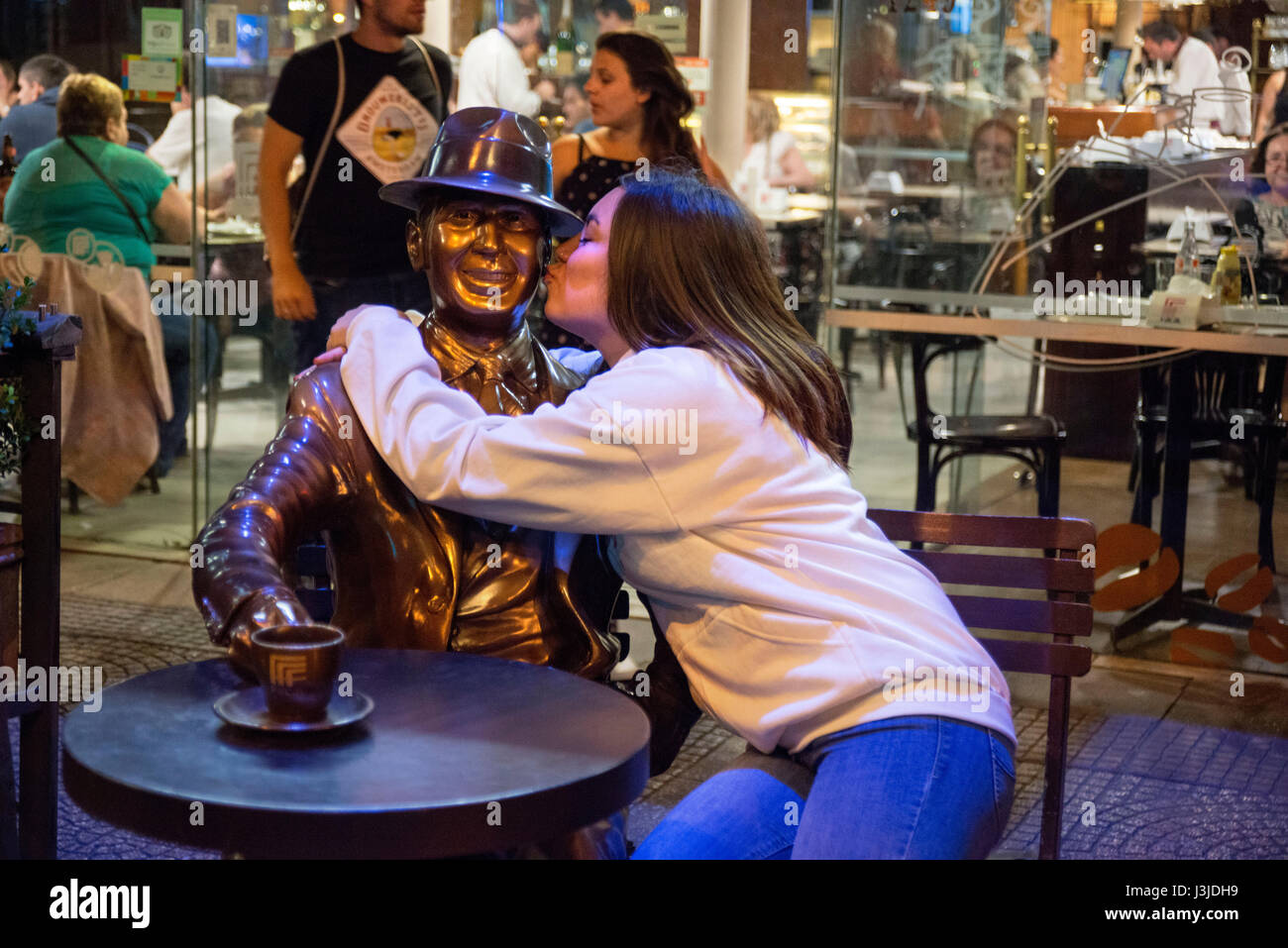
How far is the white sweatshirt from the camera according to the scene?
7.11 ft

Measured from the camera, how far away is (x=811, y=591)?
7.23 ft

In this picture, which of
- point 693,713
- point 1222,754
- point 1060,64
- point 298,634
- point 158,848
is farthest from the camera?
point 1060,64

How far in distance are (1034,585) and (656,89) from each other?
2724 mm

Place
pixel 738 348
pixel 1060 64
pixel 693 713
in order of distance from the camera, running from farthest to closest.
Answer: pixel 1060 64
pixel 693 713
pixel 738 348

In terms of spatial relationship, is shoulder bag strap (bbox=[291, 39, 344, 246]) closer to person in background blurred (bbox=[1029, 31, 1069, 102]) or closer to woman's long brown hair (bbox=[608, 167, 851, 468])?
person in background blurred (bbox=[1029, 31, 1069, 102])

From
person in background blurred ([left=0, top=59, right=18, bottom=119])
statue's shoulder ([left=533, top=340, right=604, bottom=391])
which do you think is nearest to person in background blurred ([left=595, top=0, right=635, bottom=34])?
person in background blurred ([left=0, top=59, right=18, bottom=119])

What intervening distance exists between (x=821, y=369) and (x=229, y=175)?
176 inches

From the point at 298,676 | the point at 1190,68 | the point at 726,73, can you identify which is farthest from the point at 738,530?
the point at 726,73

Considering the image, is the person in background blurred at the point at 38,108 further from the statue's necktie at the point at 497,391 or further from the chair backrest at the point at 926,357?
the statue's necktie at the point at 497,391

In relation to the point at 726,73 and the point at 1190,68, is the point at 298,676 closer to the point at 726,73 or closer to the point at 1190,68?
the point at 1190,68

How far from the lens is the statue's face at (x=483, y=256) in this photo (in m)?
2.48

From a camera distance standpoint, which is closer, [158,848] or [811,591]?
[811,591]

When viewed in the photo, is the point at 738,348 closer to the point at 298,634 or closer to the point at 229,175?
the point at 298,634
